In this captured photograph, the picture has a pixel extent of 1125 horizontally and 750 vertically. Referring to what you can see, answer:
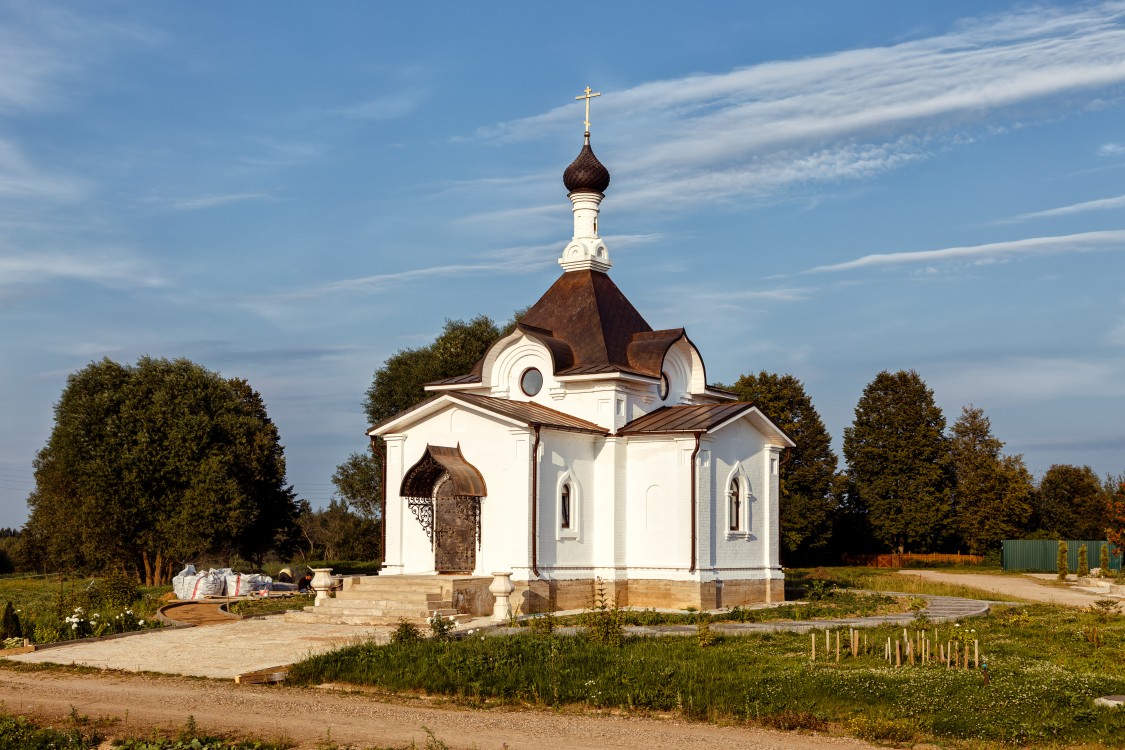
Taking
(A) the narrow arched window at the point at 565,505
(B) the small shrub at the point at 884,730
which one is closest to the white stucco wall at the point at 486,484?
(A) the narrow arched window at the point at 565,505

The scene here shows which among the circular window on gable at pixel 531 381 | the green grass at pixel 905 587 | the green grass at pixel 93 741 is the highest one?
the circular window on gable at pixel 531 381

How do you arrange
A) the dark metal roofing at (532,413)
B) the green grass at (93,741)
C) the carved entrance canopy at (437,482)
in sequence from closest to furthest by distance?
1. the green grass at (93,741)
2. the dark metal roofing at (532,413)
3. the carved entrance canopy at (437,482)

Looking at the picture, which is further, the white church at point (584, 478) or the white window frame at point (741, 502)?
the white window frame at point (741, 502)

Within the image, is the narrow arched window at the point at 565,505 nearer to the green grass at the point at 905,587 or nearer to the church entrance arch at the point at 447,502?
the church entrance arch at the point at 447,502

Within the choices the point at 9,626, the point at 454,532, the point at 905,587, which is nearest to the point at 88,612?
the point at 9,626

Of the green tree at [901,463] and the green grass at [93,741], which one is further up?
the green tree at [901,463]

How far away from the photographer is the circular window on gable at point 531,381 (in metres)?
23.9

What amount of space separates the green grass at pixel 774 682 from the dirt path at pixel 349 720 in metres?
0.41

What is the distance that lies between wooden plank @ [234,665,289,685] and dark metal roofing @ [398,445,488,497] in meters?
7.91

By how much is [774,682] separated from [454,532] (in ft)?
37.7

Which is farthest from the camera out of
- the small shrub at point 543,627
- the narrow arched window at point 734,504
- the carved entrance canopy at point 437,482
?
the narrow arched window at point 734,504

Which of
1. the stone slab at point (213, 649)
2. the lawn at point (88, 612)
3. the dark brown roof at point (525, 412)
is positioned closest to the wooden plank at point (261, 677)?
the stone slab at point (213, 649)

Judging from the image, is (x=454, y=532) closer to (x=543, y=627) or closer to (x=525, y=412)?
(x=525, y=412)

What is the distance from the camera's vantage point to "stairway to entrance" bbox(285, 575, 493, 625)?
1952 centimetres
